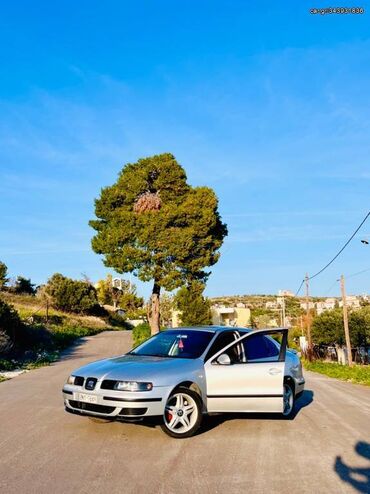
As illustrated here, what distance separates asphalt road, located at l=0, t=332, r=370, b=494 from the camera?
4840mm

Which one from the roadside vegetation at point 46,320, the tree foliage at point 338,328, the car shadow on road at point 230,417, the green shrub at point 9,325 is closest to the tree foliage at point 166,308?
the roadside vegetation at point 46,320

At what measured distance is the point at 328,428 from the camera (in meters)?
7.59

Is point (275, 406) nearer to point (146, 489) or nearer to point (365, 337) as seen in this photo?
point (146, 489)

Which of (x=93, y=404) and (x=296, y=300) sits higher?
(x=296, y=300)

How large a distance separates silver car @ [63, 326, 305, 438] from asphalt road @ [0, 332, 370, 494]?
375mm

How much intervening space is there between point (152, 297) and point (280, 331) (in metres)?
24.8

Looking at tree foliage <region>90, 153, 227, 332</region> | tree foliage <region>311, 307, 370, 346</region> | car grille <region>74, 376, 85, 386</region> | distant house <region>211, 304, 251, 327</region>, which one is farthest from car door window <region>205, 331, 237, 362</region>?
distant house <region>211, 304, 251, 327</region>

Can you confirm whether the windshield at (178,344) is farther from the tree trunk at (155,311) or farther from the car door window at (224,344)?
the tree trunk at (155,311)

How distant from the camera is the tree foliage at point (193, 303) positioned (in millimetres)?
33812

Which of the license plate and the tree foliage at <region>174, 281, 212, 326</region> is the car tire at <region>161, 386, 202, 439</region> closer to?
the license plate

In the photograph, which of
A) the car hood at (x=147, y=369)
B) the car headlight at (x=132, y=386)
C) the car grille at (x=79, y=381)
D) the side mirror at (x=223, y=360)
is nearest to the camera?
the car headlight at (x=132, y=386)

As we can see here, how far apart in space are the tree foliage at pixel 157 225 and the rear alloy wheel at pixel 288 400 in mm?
23786

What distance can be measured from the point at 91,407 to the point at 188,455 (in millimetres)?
1472

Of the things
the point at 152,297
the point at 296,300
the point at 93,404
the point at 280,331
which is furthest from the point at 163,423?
the point at 296,300
